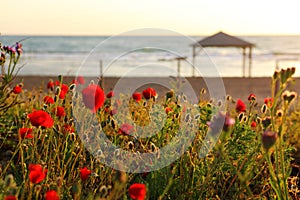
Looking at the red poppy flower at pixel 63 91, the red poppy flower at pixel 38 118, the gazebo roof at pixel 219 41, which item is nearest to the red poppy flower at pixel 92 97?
the red poppy flower at pixel 38 118

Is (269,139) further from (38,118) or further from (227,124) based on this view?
(38,118)

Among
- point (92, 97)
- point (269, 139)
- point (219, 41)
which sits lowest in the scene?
point (269, 139)

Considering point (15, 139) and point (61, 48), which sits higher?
point (61, 48)

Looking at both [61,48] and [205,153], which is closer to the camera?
[205,153]

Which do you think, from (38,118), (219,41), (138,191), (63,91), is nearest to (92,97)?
(38,118)

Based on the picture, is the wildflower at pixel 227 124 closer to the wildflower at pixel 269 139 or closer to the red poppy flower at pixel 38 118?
the wildflower at pixel 269 139

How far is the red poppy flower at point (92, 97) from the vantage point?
10.1 feet

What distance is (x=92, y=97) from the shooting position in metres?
3.12

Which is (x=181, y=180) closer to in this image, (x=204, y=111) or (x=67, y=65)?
(x=204, y=111)

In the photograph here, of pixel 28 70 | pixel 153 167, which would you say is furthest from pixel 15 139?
pixel 28 70

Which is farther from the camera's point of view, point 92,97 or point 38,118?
point 92,97

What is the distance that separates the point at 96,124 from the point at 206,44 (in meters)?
15.5

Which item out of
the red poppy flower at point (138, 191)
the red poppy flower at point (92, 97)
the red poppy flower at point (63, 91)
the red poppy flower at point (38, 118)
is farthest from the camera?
the red poppy flower at point (63, 91)

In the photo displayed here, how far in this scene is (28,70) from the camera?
3441 cm
